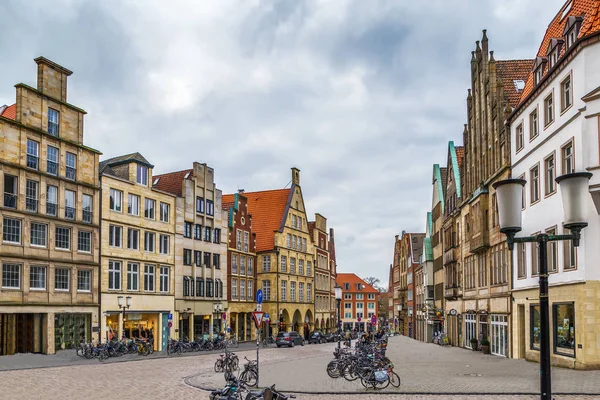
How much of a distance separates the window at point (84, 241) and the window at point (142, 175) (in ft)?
22.3

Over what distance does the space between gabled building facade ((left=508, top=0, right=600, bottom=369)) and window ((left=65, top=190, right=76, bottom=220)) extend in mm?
26704

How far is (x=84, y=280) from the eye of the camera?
150 ft

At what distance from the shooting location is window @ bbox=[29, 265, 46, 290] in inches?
1617

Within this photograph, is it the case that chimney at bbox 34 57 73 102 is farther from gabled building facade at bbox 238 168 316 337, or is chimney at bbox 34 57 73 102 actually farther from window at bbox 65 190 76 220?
gabled building facade at bbox 238 168 316 337

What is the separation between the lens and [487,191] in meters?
41.0

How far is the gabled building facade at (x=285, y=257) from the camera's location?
75.4 m

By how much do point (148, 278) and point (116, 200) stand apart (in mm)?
6806

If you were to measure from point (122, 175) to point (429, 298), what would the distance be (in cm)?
3581

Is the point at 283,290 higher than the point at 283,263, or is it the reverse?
the point at 283,263

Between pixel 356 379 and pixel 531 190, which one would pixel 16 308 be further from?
pixel 531 190

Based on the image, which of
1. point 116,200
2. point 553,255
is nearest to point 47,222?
point 116,200

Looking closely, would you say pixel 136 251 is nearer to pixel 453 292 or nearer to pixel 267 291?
pixel 453 292

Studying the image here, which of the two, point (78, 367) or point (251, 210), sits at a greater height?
point (251, 210)

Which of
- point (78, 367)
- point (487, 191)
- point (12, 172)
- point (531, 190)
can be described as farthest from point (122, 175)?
point (531, 190)
